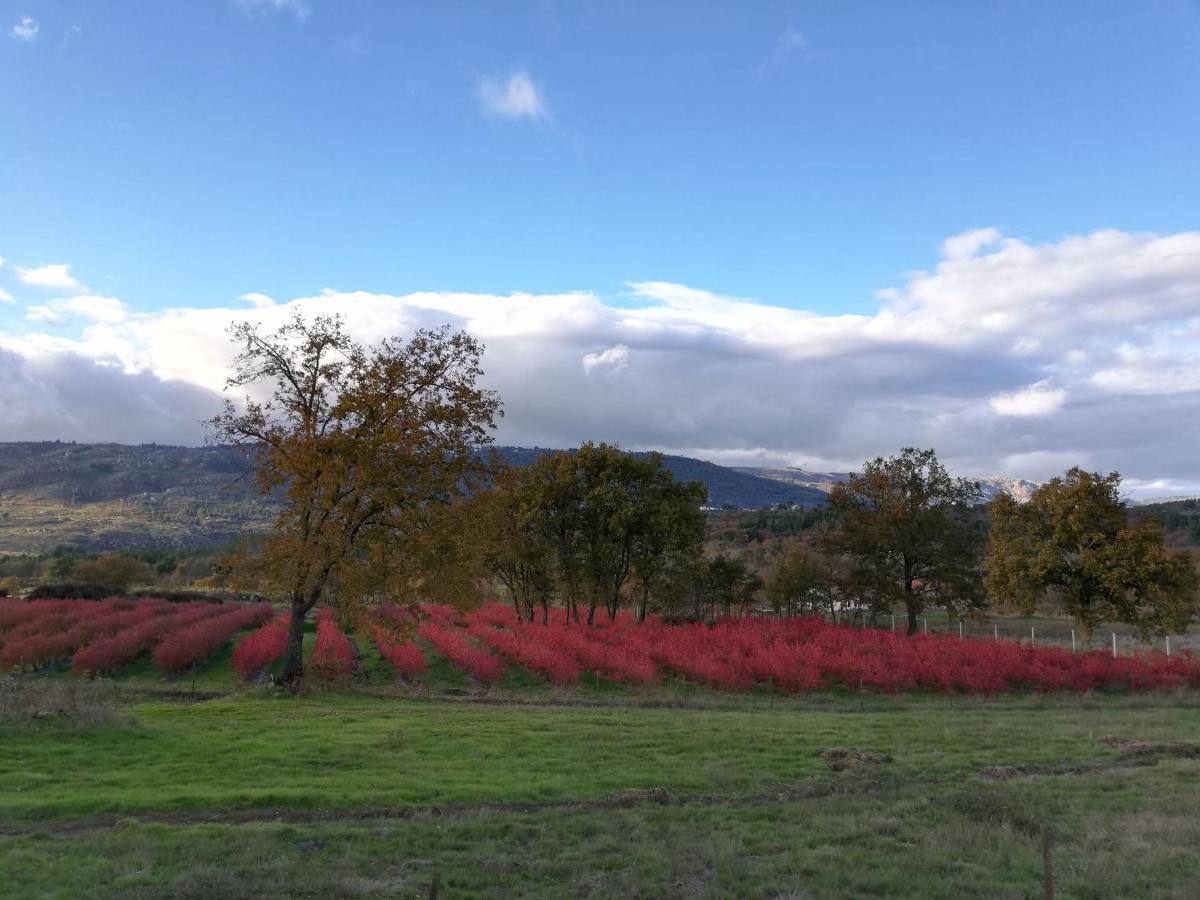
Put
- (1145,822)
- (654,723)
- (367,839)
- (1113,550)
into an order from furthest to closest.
A: 1. (1113,550)
2. (654,723)
3. (1145,822)
4. (367,839)

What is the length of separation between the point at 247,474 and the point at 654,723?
53.3ft

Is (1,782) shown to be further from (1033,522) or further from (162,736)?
(1033,522)

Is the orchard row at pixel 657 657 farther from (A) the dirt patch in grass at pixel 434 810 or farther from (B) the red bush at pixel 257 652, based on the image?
(A) the dirt patch in grass at pixel 434 810

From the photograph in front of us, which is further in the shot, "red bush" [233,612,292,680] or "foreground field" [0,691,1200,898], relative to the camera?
"red bush" [233,612,292,680]

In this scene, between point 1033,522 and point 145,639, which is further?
point 1033,522

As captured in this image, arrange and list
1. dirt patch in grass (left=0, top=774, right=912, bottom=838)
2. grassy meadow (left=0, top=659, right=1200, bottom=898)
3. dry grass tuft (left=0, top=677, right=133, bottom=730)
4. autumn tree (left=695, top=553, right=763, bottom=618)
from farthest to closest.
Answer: autumn tree (left=695, top=553, right=763, bottom=618) → dry grass tuft (left=0, top=677, right=133, bottom=730) → dirt patch in grass (left=0, top=774, right=912, bottom=838) → grassy meadow (left=0, top=659, right=1200, bottom=898)

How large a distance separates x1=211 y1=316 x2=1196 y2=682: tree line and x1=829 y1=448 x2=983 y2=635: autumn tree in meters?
0.10

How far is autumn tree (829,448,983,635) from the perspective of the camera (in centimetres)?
4159

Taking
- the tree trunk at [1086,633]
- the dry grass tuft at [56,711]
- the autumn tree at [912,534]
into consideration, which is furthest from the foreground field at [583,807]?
the autumn tree at [912,534]

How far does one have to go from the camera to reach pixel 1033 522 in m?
36.4

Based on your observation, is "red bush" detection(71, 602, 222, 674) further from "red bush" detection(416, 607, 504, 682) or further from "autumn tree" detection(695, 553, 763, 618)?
"autumn tree" detection(695, 553, 763, 618)

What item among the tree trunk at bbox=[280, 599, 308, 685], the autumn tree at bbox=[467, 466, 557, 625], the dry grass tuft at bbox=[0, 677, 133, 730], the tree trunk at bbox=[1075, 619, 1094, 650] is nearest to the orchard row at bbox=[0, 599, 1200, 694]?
the tree trunk at bbox=[280, 599, 308, 685]

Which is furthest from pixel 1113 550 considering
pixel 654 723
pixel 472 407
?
pixel 472 407

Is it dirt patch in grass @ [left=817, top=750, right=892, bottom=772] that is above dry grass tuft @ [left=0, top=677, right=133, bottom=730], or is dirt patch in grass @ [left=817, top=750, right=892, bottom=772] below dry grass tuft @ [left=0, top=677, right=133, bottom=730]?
below
